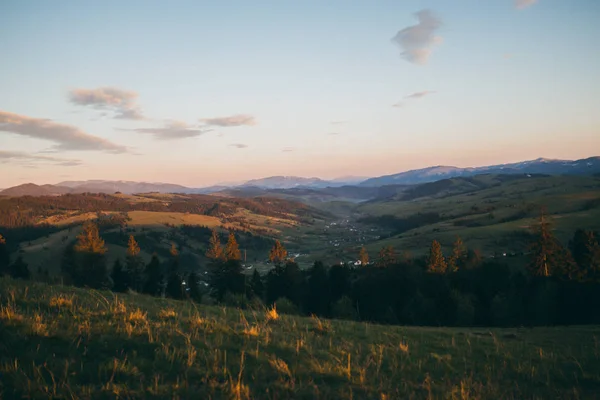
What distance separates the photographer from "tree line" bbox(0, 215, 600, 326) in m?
46.0

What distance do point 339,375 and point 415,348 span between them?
5.17 m

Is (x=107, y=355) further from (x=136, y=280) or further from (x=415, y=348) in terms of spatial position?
(x=136, y=280)

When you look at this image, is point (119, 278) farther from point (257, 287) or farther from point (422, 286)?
point (422, 286)

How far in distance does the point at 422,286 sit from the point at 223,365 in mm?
53248

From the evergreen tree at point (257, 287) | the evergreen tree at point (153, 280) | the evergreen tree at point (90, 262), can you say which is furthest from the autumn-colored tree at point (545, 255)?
the evergreen tree at point (90, 262)

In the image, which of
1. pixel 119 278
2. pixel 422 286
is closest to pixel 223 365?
pixel 422 286

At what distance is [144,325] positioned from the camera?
9.62 metres

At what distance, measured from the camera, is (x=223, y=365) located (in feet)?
25.4

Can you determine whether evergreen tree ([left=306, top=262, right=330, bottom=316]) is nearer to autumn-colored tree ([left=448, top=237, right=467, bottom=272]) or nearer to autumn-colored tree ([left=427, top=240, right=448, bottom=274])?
autumn-colored tree ([left=427, top=240, right=448, bottom=274])

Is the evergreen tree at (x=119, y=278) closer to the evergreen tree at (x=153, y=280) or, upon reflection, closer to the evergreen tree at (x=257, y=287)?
the evergreen tree at (x=153, y=280)

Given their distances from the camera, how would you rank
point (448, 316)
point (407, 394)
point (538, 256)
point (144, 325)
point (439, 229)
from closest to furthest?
point (407, 394), point (144, 325), point (448, 316), point (538, 256), point (439, 229)

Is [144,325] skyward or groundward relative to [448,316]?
skyward

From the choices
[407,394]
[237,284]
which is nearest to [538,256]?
[237,284]

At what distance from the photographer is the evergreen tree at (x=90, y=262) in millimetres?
A: 61969
